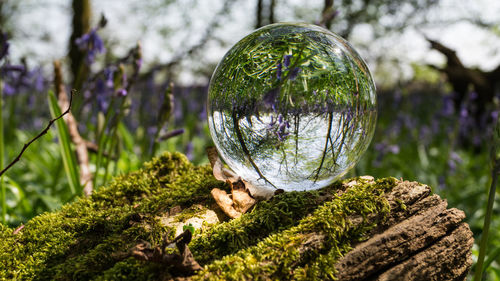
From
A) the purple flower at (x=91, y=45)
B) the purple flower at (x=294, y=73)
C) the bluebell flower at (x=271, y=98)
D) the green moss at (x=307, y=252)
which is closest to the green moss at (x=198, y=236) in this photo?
the green moss at (x=307, y=252)

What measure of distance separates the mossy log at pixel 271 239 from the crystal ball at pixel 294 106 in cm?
16

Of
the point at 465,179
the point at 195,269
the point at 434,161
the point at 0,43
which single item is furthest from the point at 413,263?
the point at 434,161

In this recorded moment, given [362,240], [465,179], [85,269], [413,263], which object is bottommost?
[465,179]

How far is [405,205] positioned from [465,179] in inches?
191

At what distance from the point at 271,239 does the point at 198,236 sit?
316mm

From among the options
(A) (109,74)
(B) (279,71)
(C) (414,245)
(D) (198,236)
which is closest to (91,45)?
(A) (109,74)

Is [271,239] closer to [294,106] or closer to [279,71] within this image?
[294,106]

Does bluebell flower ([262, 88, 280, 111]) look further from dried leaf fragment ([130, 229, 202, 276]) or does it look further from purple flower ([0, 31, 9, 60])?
purple flower ([0, 31, 9, 60])

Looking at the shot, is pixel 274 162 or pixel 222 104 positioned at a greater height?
pixel 222 104

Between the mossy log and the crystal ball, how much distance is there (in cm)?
16

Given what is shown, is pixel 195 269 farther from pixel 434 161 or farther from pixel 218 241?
pixel 434 161

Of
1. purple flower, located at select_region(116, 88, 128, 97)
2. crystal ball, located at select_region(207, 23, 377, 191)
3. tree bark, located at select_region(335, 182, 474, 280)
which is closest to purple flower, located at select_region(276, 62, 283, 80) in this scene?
crystal ball, located at select_region(207, 23, 377, 191)

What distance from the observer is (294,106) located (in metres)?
1.61

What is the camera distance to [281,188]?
1.88 meters
